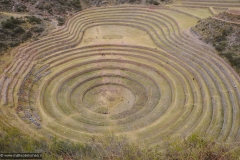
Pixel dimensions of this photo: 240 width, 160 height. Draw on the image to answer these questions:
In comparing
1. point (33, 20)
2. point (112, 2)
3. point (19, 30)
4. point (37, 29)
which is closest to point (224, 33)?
point (112, 2)

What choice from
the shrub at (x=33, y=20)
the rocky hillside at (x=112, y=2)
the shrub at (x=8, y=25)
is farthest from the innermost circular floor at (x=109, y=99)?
the rocky hillside at (x=112, y=2)

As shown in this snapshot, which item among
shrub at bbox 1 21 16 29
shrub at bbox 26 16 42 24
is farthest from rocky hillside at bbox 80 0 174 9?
shrub at bbox 1 21 16 29

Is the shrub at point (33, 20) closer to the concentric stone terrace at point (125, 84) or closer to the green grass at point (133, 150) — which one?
the concentric stone terrace at point (125, 84)

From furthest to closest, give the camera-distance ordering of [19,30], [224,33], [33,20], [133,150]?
1. [33,20]
2. [19,30]
3. [224,33]
4. [133,150]

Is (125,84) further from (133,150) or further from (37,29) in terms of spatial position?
(133,150)

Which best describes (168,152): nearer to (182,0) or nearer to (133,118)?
(133,118)

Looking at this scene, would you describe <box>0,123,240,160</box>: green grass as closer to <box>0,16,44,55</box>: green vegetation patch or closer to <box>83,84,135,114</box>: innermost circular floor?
<box>83,84,135,114</box>: innermost circular floor

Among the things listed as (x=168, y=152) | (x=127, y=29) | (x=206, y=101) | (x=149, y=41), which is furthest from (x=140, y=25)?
(x=168, y=152)
